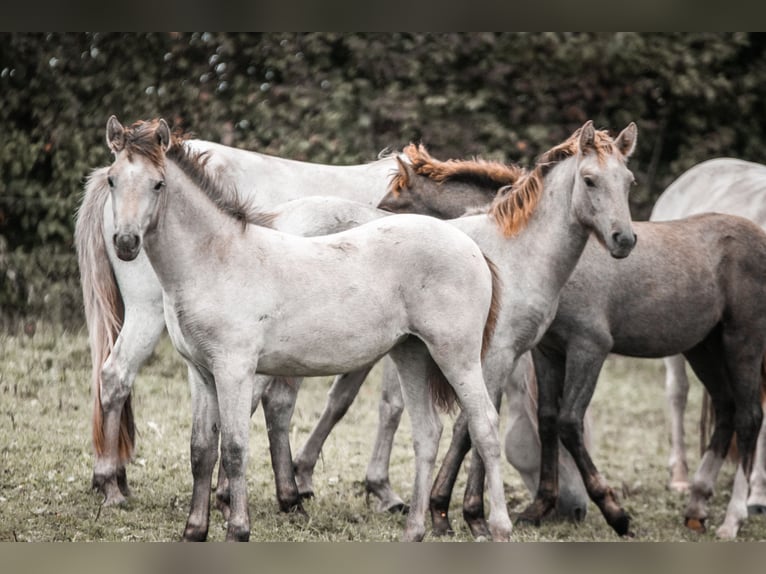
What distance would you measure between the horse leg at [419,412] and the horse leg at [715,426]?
2.55 metres

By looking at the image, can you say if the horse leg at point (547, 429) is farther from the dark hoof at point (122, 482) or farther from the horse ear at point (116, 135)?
the horse ear at point (116, 135)

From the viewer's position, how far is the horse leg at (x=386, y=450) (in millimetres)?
6461

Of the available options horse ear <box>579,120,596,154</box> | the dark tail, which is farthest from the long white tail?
horse ear <box>579,120,596,154</box>

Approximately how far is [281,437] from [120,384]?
0.99 m

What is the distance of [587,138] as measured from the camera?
5.36 m

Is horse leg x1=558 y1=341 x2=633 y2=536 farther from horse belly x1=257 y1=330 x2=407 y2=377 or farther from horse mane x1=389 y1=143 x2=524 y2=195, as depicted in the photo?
horse belly x1=257 y1=330 x2=407 y2=377

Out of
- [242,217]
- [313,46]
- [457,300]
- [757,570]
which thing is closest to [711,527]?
[457,300]

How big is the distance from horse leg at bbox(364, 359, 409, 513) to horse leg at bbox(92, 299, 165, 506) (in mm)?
1558

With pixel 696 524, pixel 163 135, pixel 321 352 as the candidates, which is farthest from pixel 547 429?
pixel 163 135

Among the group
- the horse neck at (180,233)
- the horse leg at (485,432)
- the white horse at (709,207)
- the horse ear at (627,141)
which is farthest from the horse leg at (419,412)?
the white horse at (709,207)

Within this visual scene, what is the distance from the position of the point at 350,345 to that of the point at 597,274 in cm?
221

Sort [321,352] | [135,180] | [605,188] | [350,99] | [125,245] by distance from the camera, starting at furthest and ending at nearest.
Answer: [350,99] → [605,188] → [321,352] → [135,180] → [125,245]

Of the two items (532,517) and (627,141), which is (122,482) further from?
(627,141)
